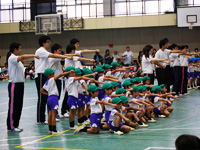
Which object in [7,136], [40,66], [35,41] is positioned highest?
[35,41]

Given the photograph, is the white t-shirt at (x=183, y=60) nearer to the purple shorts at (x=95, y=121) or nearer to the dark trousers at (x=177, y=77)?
the dark trousers at (x=177, y=77)

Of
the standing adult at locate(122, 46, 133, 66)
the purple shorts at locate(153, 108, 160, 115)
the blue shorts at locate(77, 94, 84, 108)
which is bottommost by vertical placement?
the purple shorts at locate(153, 108, 160, 115)

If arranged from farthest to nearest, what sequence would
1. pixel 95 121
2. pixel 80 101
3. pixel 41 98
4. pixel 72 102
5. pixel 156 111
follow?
pixel 156 111, pixel 41 98, pixel 80 101, pixel 72 102, pixel 95 121

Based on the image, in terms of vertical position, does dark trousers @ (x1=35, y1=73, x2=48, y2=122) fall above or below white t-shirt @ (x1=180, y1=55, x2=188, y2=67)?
below

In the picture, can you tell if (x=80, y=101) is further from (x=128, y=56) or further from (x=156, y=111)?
(x=128, y=56)

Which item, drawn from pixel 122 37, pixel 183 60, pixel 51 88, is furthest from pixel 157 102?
pixel 122 37

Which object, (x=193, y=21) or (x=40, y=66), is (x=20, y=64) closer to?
(x=40, y=66)

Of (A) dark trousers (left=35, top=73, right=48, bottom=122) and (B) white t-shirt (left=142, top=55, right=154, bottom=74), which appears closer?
(A) dark trousers (left=35, top=73, right=48, bottom=122)

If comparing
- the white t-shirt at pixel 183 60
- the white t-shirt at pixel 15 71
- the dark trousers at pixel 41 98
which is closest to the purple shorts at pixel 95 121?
the dark trousers at pixel 41 98

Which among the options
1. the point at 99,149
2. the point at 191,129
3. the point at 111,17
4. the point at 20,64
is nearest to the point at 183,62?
the point at 191,129

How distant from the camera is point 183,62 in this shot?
45.0ft

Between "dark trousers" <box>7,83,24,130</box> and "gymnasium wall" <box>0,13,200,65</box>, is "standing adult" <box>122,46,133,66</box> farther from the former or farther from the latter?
"dark trousers" <box>7,83,24,130</box>

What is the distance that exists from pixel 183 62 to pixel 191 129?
663 centimetres

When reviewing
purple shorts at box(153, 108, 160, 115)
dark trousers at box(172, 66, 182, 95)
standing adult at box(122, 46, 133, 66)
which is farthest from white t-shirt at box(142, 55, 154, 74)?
standing adult at box(122, 46, 133, 66)
